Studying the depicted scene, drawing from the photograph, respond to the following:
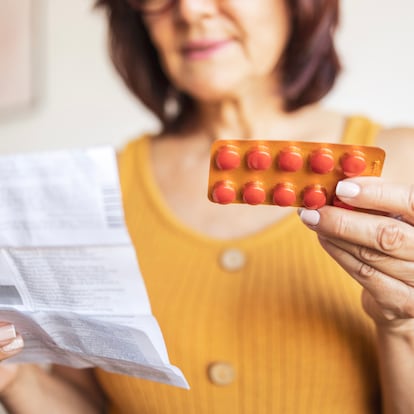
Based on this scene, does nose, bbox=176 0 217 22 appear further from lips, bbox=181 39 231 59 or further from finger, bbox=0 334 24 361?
finger, bbox=0 334 24 361

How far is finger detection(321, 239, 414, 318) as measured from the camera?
0.49m

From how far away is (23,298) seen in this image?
0.50 metres

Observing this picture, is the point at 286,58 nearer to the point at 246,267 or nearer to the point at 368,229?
the point at 246,267

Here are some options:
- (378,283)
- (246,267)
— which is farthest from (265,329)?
(378,283)

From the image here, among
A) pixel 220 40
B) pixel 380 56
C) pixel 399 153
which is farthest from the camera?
pixel 380 56

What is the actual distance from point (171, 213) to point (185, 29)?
26 centimetres

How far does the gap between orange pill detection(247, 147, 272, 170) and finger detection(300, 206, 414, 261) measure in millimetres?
56

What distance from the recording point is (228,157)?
1.54 ft

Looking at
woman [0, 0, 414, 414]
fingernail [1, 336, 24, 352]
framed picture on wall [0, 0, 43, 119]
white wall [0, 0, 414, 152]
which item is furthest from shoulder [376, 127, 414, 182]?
framed picture on wall [0, 0, 43, 119]

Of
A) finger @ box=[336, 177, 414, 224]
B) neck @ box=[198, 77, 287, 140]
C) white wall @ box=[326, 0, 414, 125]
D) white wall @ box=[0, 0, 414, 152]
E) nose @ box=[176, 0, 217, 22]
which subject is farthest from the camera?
white wall @ box=[0, 0, 414, 152]

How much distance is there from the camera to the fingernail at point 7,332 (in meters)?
Answer: 0.52

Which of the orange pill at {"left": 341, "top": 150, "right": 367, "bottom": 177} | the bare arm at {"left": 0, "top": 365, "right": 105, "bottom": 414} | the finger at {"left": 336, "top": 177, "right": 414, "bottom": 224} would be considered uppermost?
the orange pill at {"left": 341, "top": 150, "right": 367, "bottom": 177}

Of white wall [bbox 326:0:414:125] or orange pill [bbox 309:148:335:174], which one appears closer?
orange pill [bbox 309:148:335:174]

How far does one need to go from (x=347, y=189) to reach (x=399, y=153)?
0.87ft
